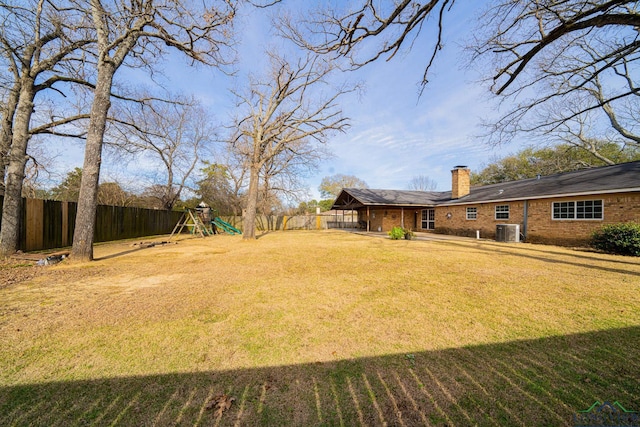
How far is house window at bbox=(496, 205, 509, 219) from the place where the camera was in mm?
14375

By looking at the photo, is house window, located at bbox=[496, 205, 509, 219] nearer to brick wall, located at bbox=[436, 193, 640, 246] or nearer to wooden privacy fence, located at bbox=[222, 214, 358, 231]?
brick wall, located at bbox=[436, 193, 640, 246]

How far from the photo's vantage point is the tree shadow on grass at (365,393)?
5.56ft

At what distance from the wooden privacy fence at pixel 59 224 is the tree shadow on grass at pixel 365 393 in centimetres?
984

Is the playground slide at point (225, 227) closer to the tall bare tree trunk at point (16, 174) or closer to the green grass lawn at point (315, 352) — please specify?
the tall bare tree trunk at point (16, 174)

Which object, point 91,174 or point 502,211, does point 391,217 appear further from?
point 91,174

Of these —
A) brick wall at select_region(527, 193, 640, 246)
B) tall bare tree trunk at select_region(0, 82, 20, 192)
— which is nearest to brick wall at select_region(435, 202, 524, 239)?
brick wall at select_region(527, 193, 640, 246)

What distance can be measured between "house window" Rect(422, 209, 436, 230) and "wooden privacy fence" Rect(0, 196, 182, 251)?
21243mm

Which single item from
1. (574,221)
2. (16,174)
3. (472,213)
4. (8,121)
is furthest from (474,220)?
(8,121)

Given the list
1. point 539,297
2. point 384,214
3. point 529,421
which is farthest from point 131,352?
point 384,214

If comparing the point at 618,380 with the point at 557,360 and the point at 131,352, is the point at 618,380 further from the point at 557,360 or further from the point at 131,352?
the point at 131,352

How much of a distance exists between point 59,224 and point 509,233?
20506mm

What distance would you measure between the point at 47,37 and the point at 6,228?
5802mm

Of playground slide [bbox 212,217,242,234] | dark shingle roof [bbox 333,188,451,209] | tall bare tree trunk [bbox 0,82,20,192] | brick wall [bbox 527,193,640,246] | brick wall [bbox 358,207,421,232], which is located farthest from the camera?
brick wall [bbox 358,207,421,232]

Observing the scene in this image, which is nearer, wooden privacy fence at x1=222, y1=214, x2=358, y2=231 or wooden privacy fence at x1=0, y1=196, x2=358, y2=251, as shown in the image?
wooden privacy fence at x1=0, y1=196, x2=358, y2=251
